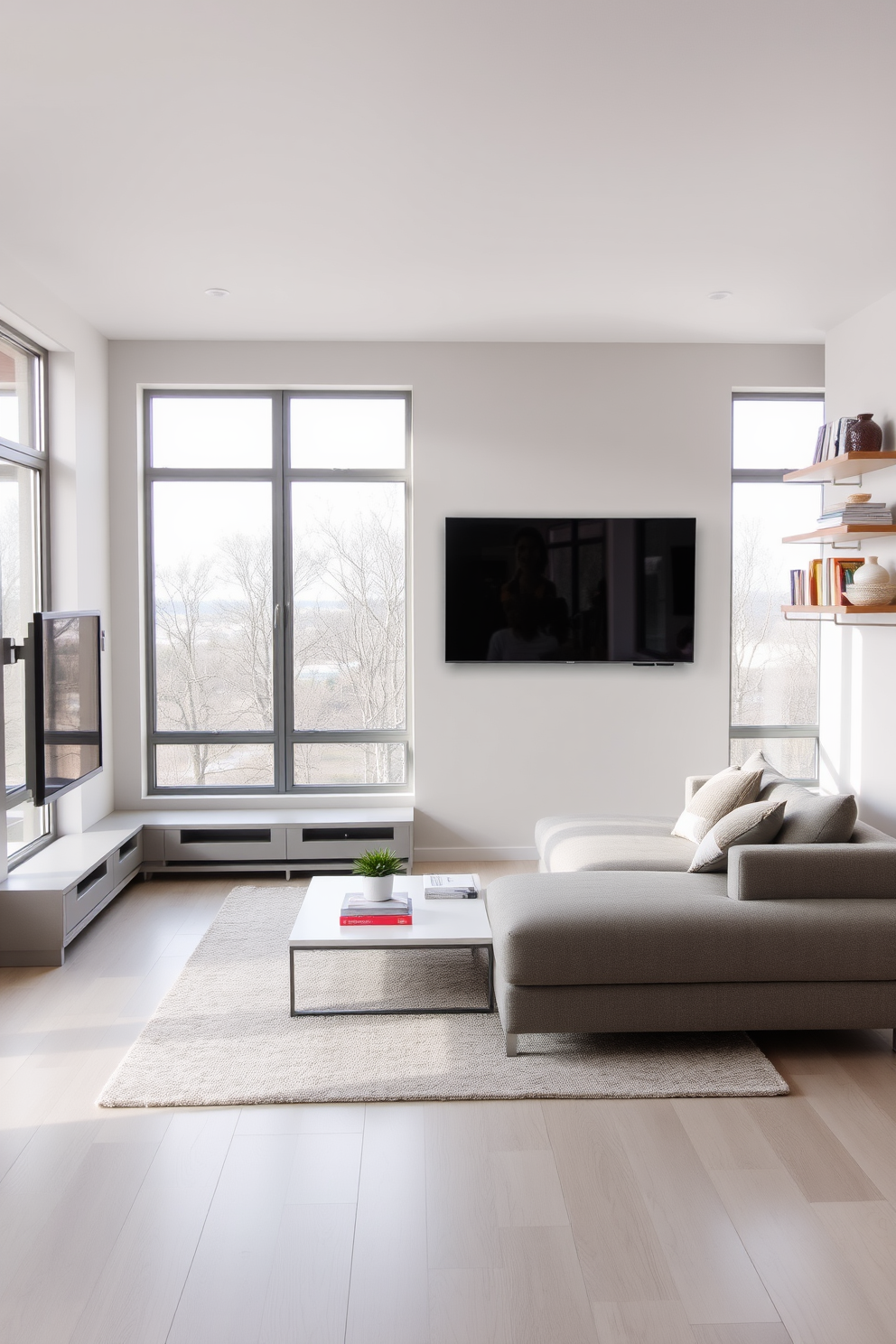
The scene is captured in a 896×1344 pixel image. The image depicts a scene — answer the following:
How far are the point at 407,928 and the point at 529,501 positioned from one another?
276 centimetres

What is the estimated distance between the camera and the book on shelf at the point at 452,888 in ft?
12.6

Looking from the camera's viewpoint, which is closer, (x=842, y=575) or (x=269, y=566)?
(x=842, y=575)

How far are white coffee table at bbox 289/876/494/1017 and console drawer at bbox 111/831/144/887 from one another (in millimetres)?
1395

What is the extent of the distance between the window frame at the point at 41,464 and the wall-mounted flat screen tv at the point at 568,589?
6.63ft

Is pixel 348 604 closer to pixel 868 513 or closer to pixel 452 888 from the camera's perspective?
pixel 452 888

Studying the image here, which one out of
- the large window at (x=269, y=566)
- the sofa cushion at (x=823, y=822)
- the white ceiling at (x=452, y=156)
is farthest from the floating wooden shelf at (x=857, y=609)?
the large window at (x=269, y=566)

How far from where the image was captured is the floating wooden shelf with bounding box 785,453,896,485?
437 centimetres

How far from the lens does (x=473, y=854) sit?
558 cm

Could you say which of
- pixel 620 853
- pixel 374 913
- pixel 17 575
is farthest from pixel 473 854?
pixel 17 575

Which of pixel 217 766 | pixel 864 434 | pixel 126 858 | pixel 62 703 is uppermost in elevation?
pixel 864 434

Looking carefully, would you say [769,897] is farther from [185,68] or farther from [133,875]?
[133,875]

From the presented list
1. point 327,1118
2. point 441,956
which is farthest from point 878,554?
point 327,1118

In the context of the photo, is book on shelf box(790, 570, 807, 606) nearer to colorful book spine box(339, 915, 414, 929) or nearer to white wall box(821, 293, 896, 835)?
white wall box(821, 293, 896, 835)

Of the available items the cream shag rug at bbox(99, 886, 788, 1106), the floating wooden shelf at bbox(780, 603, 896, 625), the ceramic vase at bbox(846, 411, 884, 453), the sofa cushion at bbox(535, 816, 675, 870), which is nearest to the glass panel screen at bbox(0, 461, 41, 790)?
the cream shag rug at bbox(99, 886, 788, 1106)
